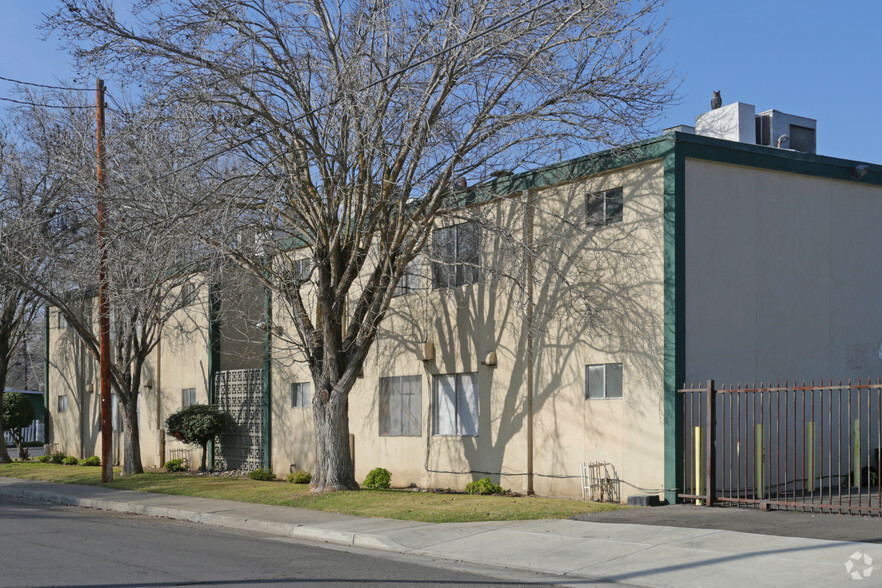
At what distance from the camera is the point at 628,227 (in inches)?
653

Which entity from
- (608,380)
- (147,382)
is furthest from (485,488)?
(147,382)

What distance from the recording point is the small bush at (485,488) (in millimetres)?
18562

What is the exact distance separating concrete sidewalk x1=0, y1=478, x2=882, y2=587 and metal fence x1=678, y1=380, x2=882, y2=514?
263 centimetres

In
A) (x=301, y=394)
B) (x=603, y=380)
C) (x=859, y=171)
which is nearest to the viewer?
(x=603, y=380)

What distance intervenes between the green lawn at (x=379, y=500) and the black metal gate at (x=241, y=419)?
8.15 feet

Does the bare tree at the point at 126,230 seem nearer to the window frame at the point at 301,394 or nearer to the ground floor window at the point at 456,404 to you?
the window frame at the point at 301,394

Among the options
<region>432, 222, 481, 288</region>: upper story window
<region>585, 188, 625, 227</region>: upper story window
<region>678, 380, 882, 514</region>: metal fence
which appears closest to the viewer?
<region>678, 380, 882, 514</region>: metal fence

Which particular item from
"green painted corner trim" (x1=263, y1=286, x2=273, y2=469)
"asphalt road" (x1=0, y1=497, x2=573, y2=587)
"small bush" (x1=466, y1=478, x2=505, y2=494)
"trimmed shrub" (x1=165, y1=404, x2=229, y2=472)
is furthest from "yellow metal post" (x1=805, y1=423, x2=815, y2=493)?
"trimmed shrub" (x1=165, y1=404, x2=229, y2=472)

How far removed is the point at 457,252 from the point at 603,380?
15.4 ft

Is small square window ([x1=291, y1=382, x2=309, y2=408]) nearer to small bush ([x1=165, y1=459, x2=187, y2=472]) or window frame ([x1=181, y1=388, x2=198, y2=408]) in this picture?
small bush ([x1=165, y1=459, x2=187, y2=472])

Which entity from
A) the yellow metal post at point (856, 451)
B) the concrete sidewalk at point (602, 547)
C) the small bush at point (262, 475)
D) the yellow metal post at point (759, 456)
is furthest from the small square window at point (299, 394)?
the yellow metal post at point (856, 451)

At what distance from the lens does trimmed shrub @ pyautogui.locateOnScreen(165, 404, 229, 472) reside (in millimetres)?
26078

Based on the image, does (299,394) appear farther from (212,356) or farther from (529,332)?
(529,332)

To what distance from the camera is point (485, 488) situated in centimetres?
1855
